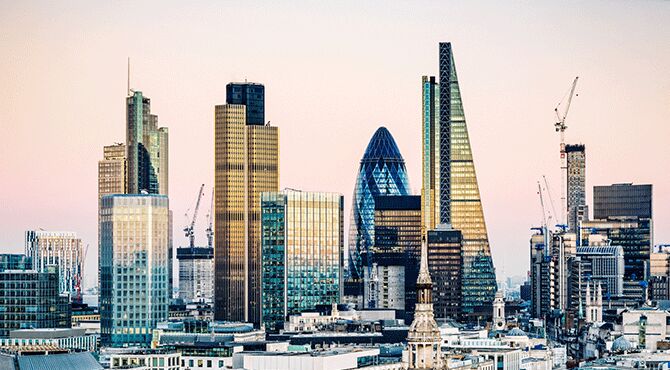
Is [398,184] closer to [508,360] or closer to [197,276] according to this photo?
[197,276]

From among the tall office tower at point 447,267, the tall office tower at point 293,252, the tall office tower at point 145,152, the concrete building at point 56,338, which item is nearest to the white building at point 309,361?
the concrete building at point 56,338

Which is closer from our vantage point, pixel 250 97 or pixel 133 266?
pixel 133 266

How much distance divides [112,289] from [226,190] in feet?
52.2

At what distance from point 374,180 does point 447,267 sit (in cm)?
2303

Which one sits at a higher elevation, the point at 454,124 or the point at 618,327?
the point at 454,124

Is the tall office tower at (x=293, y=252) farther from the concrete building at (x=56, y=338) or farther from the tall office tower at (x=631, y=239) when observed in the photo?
the concrete building at (x=56, y=338)

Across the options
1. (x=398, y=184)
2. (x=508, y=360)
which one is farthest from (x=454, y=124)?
(x=508, y=360)

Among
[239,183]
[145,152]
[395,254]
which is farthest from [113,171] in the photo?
[395,254]

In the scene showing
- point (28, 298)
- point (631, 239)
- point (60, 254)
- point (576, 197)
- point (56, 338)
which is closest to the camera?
point (56, 338)

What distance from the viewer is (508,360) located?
51.4 meters

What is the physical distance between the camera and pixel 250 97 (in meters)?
72.4

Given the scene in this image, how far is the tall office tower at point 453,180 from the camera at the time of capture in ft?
259

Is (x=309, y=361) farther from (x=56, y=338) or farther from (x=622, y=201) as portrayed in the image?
(x=622, y=201)

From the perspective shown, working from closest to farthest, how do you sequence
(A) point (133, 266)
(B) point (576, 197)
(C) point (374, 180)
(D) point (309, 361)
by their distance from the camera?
(D) point (309, 361) → (A) point (133, 266) → (B) point (576, 197) → (C) point (374, 180)
